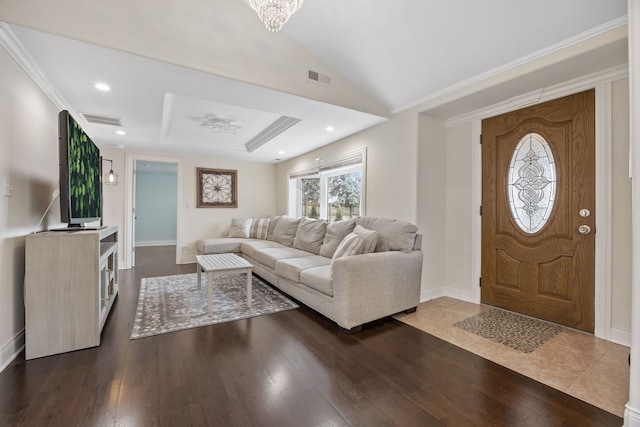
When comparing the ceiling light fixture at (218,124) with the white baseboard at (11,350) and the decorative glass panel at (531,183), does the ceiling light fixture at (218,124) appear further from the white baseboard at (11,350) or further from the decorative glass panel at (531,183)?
the decorative glass panel at (531,183)

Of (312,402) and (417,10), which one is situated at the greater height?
(417,10)

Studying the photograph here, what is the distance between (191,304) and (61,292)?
1.24 meters

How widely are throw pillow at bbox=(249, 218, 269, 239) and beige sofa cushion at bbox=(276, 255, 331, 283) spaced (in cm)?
229

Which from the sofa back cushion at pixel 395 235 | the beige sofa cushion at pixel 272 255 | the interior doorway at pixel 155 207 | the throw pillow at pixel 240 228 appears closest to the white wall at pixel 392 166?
the sofa back cushion at pixel 395 235

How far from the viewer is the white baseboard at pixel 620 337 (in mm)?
2189

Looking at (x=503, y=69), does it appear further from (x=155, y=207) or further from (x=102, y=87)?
(x=155, y=207)

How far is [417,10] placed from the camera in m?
2.25

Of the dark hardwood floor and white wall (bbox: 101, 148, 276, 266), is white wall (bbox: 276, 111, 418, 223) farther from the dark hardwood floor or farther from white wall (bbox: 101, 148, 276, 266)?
white wall (bbox: 101, 148, 276, 266)

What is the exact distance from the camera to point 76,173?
2.31 metres

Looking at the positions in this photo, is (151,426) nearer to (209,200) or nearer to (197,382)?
(197,382)

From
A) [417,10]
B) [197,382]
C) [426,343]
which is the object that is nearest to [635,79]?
[417,10]

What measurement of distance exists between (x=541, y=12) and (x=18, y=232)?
413 centimetres

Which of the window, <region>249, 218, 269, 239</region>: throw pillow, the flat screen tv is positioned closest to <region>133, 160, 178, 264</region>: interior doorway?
<region>249, 218, 269, 239</region>: throw pillow

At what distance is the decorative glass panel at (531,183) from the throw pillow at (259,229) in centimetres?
416
